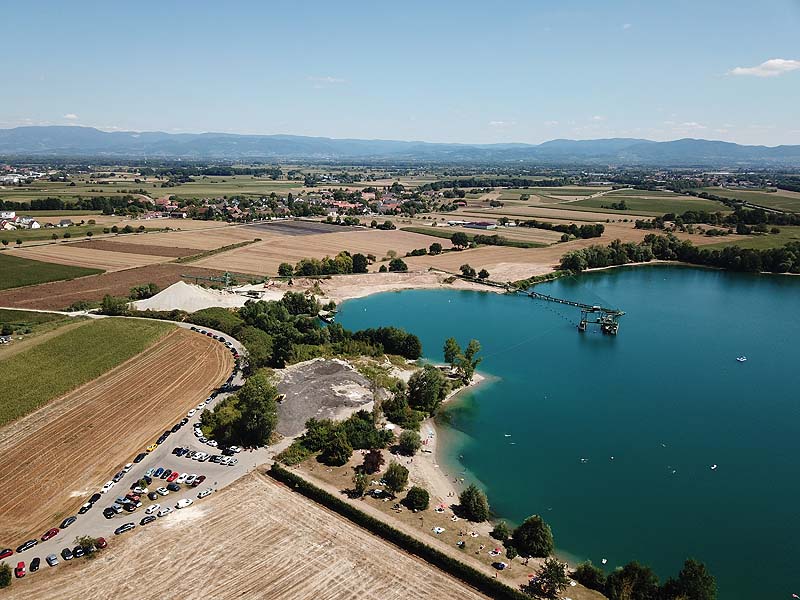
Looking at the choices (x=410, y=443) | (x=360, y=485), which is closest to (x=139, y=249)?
(x=410, y=443)

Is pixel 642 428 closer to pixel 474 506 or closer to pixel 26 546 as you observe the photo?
pixel 474 506

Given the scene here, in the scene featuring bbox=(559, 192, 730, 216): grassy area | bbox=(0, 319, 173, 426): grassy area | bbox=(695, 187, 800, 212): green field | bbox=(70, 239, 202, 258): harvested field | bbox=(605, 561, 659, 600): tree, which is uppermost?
bbox=(695, 187, 800, 212): green field

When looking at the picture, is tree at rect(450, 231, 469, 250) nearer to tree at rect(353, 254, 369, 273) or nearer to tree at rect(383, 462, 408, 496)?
tree at rect(353, 254, 369, 273)

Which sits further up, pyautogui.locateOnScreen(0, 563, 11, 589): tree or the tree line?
the tree line

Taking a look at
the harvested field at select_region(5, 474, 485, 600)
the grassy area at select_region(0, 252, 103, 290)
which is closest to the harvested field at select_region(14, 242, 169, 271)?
the grassy area at select_region(0, 252, 103, 290)

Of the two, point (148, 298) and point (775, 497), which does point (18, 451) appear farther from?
point (775, 497)

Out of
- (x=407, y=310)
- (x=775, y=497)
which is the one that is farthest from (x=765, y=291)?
(x=775, y=497)

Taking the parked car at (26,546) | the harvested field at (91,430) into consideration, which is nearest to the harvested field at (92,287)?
the harvested field at (91,430)
